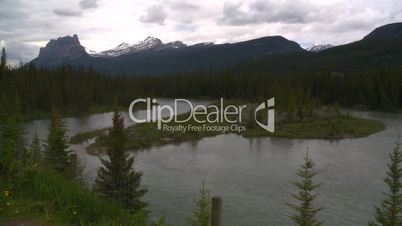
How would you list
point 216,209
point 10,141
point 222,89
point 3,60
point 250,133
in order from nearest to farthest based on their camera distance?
1. point 216,209
2. point 10,141
3. point 250,133
4. point 3,60
5. point 222,89

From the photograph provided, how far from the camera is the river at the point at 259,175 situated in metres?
27.9

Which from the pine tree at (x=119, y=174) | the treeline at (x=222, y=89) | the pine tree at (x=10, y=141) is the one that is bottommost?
the pine tree at (x=119, y=174)

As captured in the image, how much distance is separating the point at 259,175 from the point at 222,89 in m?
99.0

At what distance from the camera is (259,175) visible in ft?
124

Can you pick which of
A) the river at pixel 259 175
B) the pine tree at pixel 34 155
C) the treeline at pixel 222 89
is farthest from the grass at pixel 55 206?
the treeline at pixel 222 89

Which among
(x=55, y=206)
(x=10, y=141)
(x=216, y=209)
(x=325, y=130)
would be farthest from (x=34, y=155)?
(x=325, y=130)

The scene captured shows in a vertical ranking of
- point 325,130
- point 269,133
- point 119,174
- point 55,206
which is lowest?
point 269,133

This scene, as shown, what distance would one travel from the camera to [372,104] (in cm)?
10212

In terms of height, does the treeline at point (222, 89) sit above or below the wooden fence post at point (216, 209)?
above

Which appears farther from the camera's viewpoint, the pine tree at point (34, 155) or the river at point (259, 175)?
the river at point (259, 175)

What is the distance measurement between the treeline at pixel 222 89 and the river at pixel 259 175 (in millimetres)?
32986

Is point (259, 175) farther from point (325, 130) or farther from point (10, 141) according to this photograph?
point (325, 130)

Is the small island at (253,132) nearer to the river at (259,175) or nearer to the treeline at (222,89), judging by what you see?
the river at (259,175)

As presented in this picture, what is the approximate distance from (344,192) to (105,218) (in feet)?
86.7
